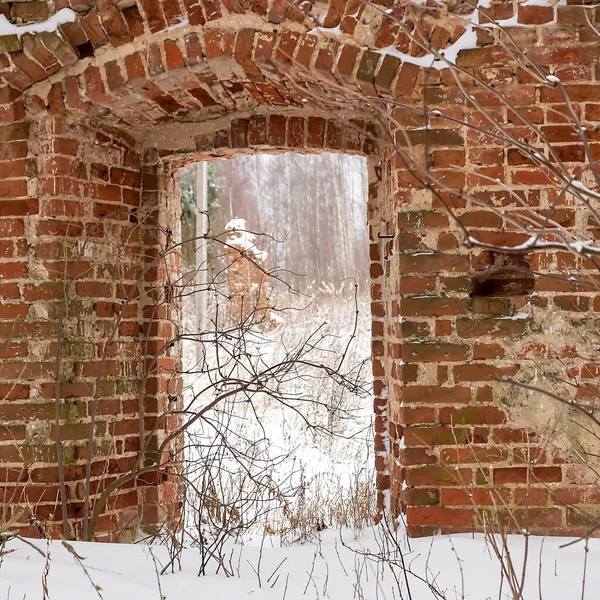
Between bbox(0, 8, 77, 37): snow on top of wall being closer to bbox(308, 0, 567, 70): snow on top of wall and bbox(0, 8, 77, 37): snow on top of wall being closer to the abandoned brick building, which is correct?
the abandoned brick building

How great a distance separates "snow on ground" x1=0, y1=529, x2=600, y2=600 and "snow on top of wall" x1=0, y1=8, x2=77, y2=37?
225 centimetres

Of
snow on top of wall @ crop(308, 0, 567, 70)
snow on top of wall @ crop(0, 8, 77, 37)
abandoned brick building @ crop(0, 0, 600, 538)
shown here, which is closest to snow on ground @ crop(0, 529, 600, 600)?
abandoned brick building @ crop(0, 0, 600, 538)

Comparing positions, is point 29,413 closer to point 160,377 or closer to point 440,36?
point 160,377

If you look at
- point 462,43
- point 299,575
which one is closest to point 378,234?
point 462,43

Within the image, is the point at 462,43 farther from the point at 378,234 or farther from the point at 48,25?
the point at 48,25

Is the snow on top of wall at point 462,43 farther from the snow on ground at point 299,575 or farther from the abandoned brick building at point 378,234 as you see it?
the snow on ground at point 299,575

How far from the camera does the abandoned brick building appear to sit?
316cm

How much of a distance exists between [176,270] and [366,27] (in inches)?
72.9

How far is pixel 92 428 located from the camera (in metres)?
3.46

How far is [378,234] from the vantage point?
398cm

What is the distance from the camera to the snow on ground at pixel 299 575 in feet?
7.88

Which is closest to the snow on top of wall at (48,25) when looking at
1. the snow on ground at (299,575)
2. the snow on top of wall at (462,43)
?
the snow on top of wall at (462,43)

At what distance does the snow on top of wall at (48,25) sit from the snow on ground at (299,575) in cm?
225

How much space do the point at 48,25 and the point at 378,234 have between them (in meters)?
1.90
